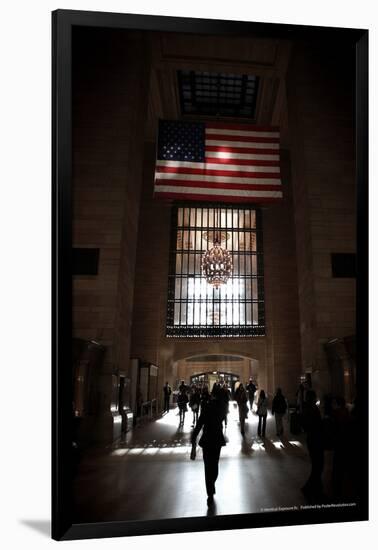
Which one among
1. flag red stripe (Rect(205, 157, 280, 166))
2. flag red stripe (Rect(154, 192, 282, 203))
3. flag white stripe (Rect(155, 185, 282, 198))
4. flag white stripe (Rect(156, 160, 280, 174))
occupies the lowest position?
flag red stripe (Rect(154, 192, 282, 203))

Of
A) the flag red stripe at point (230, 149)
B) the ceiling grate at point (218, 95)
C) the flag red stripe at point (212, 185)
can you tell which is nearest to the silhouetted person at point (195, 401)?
the flag red stripe at point (212, 185)

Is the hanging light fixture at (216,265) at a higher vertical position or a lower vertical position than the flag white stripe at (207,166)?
lower

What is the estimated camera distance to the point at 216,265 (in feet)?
16.8

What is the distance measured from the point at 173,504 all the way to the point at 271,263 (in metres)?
2.91

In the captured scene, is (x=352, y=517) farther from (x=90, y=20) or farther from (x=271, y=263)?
(x=90, y=20)

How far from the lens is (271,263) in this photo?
552 centimetres

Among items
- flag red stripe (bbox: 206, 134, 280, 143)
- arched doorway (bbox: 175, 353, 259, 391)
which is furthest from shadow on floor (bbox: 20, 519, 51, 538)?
flag red stripe (bbox: 206, 134, 280, 143)

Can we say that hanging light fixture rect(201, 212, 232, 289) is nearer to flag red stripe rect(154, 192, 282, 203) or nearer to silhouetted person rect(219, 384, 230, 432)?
flag red stripe rect(154, 192, 282, 203)

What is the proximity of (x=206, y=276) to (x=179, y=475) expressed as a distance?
2.10m

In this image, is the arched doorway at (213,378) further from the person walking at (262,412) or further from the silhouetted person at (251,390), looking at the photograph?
the person walking at (262,412)

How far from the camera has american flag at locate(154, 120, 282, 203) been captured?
526 centimetres

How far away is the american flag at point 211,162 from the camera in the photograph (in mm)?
5258

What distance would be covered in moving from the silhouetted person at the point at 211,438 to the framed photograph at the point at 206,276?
2 cm

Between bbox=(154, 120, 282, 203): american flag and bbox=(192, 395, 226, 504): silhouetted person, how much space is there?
2.39 metres
